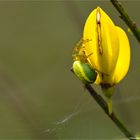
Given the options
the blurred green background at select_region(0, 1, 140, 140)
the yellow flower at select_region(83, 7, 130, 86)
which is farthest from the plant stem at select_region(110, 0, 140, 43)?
the blurred green background at select_region(0, 1, 140, 140)

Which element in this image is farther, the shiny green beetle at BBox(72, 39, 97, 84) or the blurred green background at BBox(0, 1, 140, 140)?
the blurred green background at BBox(0, 1, 140, 140)

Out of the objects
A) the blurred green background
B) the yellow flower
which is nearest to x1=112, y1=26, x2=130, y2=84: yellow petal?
the yellow flower

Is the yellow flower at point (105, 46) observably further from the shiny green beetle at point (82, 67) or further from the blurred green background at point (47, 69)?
the blurred green background at point (47, 69)

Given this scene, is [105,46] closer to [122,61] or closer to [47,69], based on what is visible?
[122,61]

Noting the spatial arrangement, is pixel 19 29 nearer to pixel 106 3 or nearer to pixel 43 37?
pixel 43 37

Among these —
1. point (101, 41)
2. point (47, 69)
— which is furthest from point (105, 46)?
point (47, 69)

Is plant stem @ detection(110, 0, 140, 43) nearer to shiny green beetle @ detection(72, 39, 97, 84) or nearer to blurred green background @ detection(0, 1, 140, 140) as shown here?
shiny green beetle @ detection(72, 39, 97, 84)

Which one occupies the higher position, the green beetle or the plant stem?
the plant stem

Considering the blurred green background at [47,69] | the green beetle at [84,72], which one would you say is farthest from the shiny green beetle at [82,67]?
the blurred green background at [47,69]
